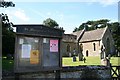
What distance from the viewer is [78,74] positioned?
10.1 meters

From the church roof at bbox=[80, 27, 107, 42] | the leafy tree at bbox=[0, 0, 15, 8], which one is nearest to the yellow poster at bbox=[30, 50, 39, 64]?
the leafy tree at bbox=[0, 0, 15, 8]

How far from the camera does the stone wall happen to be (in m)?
8.68

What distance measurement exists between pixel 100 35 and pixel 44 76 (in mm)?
50516

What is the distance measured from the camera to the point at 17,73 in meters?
8.15

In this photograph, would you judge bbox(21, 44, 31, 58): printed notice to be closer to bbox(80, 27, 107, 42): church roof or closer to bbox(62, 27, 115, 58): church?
bbox(62, 27, 115, 58): church

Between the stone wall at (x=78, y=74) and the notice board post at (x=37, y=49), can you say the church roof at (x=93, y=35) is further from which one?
the notice board post at (x=37, y=49)

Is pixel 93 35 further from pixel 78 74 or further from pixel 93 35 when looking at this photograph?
pixel 78 74

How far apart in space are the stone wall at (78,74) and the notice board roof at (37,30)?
153 centimetres

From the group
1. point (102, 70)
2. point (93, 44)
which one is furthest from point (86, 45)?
point (102, 70)

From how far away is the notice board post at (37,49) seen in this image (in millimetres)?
8203

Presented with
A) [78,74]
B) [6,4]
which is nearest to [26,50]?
[78,74]

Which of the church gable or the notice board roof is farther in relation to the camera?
the church gable

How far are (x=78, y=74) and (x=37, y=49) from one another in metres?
2.49

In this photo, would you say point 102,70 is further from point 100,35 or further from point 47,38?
point 100,35
